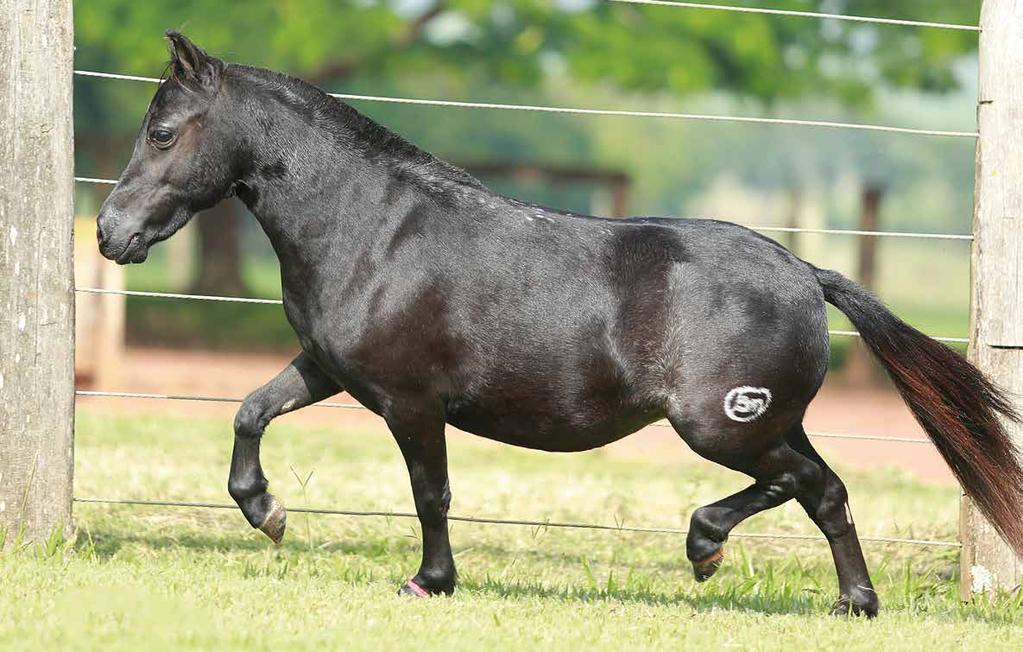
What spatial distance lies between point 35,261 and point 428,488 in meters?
1.70

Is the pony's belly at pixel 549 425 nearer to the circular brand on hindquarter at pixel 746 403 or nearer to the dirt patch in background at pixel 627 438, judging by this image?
the circular brand on hindquarter at pixel 746 403

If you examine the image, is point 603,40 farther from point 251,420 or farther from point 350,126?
point 251,420

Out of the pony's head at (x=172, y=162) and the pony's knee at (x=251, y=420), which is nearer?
the pony's head at (x=172, y=162)

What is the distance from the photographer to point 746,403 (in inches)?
187

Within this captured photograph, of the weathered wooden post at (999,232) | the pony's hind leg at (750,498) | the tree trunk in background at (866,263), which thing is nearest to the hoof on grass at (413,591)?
the pony's hind leg at (750,498)

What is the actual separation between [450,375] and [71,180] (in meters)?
1.68

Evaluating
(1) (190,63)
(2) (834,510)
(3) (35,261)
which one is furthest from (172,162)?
(2) (834,510)

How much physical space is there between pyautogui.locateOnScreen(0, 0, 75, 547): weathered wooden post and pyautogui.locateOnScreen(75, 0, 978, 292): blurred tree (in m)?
11.2

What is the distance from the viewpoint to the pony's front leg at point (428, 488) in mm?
4820

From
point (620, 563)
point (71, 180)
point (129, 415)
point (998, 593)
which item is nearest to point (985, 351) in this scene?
point (998, 593)

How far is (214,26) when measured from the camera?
55.6ft

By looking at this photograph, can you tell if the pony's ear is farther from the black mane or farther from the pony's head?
the black mane

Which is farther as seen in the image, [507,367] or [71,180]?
[71,180]

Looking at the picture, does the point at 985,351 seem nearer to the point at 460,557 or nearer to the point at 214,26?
the point at 460,557
